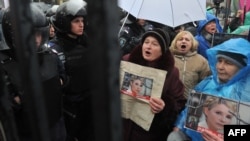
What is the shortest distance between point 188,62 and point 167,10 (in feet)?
1.72

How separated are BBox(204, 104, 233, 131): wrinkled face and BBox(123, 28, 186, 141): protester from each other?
54cm

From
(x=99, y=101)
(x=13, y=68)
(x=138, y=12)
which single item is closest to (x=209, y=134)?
(x=13, y=68)

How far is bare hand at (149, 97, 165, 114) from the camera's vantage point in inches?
76.5

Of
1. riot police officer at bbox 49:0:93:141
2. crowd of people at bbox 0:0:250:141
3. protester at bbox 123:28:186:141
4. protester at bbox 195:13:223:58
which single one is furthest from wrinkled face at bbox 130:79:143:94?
protester at bbox 195:13:223:58

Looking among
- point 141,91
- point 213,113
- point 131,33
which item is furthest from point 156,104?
point 131,33

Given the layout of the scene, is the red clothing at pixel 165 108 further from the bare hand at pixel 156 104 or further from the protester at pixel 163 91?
the bare hand at pixel 156 104

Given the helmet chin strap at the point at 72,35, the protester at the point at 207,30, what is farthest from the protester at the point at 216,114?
the protester at the point at 207,30

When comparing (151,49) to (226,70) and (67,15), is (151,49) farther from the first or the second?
(67,15)

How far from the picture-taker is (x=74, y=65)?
264 centimetres

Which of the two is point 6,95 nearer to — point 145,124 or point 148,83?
point 148,83

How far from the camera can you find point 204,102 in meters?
1.61

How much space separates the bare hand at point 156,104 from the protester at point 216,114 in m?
0.38

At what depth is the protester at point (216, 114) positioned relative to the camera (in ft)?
5.01

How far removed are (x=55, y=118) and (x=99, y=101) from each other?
161 cm
